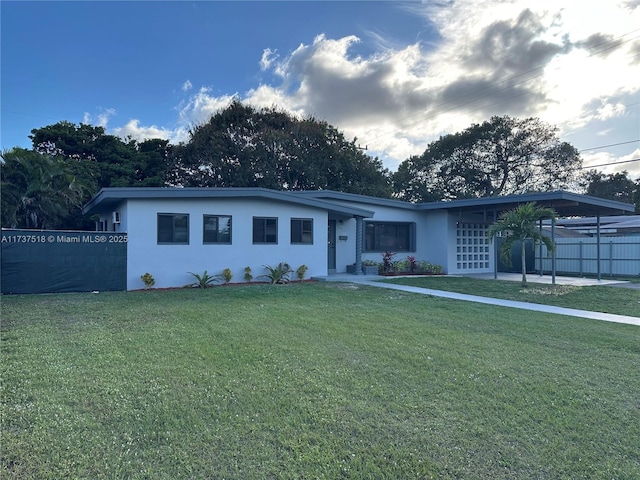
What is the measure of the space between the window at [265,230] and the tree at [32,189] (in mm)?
6932

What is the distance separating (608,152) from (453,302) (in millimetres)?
22817

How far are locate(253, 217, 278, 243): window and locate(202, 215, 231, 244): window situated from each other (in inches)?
34.3

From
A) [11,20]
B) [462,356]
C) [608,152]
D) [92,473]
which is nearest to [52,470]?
[92,473]

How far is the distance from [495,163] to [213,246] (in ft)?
91.2

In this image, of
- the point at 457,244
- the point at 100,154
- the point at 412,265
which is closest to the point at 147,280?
the point at 412,265

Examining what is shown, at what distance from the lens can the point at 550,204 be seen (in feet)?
46.7

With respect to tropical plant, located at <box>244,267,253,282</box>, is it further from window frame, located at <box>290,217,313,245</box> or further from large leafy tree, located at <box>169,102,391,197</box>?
large leafy tree, located at <box>169,102,391,197</box>

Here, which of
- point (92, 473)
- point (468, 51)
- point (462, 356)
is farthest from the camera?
point (468, 51)

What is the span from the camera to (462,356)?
4.94 m

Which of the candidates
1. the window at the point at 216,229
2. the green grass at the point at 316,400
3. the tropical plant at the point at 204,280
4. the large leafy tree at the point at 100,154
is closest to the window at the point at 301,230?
the window at the point at 216,229

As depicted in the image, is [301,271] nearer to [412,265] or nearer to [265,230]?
[265,230]

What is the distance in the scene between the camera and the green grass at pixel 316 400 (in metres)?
2.66

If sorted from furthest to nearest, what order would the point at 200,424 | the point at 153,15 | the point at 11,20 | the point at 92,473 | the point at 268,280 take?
the point at 268,280, the point at 153,15, the point at 11,20, the point at 200,424, the point at 92,473

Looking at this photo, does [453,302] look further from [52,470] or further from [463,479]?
[52,470]
